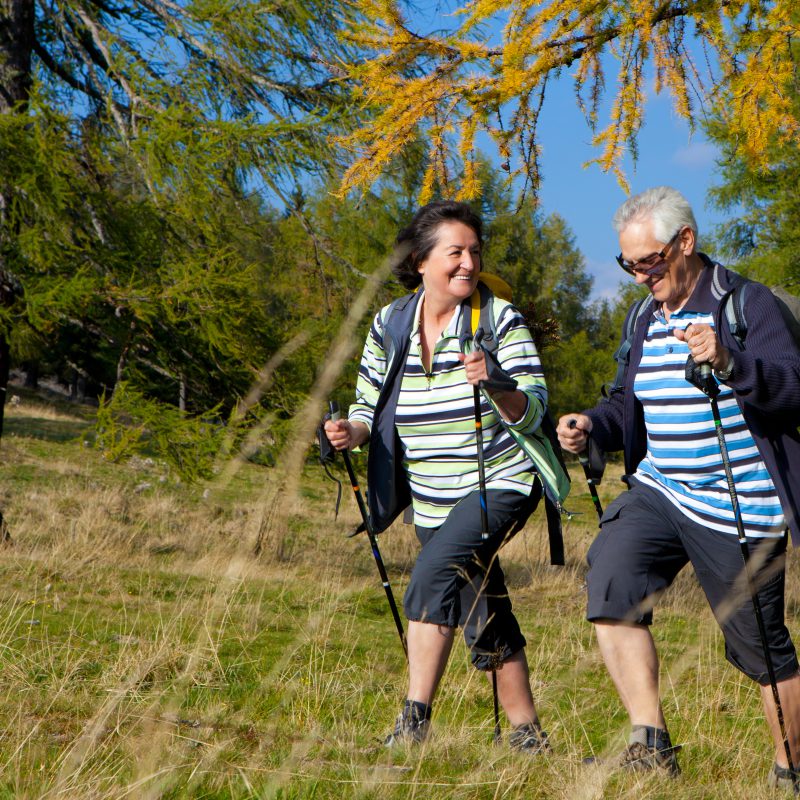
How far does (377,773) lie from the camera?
2.70 m

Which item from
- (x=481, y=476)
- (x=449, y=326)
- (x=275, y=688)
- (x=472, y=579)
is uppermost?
(x=449, y=326)

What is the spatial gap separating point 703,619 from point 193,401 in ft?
14.3

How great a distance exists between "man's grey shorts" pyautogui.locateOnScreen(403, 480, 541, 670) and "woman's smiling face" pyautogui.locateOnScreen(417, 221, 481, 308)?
2.39 ft

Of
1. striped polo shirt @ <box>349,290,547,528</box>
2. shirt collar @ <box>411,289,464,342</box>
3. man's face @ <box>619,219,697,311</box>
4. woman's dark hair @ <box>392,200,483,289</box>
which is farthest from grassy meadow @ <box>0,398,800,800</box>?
man's face @ <box>619,219,697,311</box>

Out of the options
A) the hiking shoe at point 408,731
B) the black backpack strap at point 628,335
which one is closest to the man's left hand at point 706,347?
the black backpack strap at point 628,335

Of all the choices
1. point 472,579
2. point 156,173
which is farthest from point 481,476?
point 156,173

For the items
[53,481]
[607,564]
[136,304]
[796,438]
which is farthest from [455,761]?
[53,481]

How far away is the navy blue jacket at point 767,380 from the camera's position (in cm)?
294

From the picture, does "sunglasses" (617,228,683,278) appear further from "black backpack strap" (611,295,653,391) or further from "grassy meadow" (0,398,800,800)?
"grassy meadow" (0,398,800,800)

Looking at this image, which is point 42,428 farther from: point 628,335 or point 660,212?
point 660,212

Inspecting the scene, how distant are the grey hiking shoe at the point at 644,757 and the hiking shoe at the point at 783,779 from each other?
291 millimetres

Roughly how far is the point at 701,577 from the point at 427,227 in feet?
5.11

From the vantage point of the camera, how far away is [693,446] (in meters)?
3.26

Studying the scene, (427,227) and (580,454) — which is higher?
(427,227)
